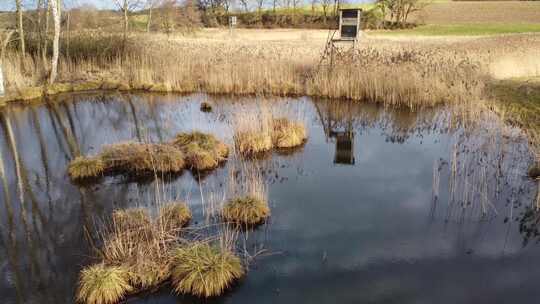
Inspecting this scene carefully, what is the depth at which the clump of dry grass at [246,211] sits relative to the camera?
254 inches

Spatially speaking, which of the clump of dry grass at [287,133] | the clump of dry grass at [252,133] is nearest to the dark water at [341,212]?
the clump of dry grass at [287,133]

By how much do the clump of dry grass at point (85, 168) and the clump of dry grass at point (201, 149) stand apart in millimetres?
1567

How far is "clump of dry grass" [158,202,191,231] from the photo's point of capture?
19.7 ft

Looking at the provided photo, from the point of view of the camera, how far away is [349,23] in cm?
1479

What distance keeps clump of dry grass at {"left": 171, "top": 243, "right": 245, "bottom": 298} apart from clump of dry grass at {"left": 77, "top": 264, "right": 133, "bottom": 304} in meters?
0.55

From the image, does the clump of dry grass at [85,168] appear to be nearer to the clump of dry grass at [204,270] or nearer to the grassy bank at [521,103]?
the clump of dry grass at [204,270]

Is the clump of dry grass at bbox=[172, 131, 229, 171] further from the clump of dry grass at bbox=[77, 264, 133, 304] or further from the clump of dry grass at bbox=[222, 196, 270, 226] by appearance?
the clump of dry grass at bbox=[77, 264, 133, 304]

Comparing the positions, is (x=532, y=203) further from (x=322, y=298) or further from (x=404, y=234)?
(x=322, y=298)

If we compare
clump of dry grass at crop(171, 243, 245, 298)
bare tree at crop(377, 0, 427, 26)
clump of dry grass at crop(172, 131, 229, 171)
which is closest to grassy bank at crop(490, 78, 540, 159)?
clump of dry grass at crop(172, 131, 229, 171)

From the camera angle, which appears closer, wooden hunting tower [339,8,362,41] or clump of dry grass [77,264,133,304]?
clump of dry grass [77,264,133,304]

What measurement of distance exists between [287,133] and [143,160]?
10.6 feet

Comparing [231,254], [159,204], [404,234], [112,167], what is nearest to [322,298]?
[231,254]

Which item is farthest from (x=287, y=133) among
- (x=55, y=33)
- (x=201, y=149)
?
(x=55, y=33)

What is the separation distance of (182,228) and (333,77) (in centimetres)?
965
